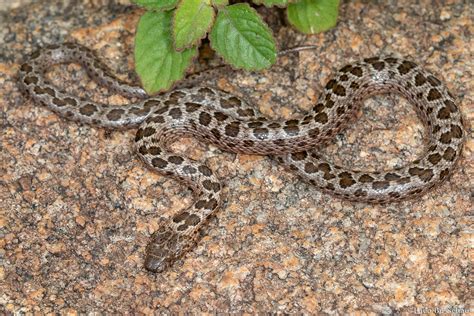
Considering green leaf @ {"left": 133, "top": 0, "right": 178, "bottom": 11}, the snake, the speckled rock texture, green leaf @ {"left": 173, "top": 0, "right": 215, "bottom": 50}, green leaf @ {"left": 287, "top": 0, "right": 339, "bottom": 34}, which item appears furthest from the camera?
green leaf @ {"left": 287, "top": 0, "right": 339, "bottom": 34}

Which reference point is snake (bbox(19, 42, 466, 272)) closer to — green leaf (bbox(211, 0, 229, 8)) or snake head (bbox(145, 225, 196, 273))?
snake head (bbox(145, 225, 196, 273))

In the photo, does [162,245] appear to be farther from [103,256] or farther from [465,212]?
[465,212]

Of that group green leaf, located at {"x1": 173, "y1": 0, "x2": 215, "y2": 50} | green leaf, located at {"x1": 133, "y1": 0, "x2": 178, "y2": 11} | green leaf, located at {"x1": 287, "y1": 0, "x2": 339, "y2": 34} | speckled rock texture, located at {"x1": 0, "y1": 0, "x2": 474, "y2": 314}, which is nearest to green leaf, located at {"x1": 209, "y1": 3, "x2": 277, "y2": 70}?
green leaf, located at {"x1": 173, "y1": 0, "x2": 215, "y2": 50}

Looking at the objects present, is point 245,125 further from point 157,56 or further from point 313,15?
point 313,15

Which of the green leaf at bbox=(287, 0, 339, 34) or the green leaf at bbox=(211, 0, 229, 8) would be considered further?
the green leaf at bbox=(287, 0, 339, 34)

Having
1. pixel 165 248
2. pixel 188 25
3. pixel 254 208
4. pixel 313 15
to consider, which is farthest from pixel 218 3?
pixel 165 248
